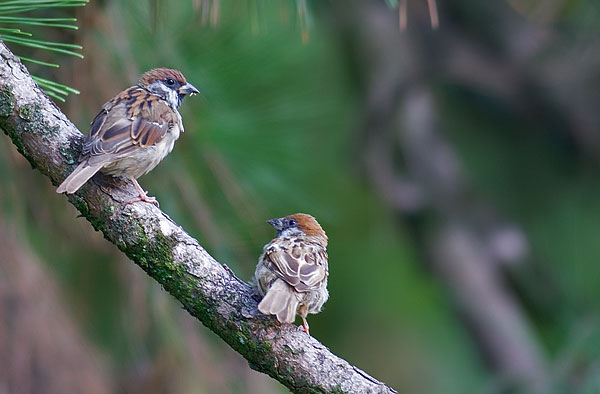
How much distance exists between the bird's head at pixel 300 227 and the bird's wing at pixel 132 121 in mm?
718

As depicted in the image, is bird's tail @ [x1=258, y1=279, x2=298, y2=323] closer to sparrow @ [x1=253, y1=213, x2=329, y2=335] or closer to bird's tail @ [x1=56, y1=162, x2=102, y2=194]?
sparrow @ [x1=253, y1=213, x2=329, y2=335]

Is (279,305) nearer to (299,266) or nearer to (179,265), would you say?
(179,265)

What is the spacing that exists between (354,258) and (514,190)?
137 cm

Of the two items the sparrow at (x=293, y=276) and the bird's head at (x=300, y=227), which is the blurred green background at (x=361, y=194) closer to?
the bird's head at (x=300, y=227)

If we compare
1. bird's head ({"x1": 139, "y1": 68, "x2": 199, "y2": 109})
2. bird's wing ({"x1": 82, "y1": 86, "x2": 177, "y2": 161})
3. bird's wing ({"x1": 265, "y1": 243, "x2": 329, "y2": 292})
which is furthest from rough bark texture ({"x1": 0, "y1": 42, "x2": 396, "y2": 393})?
bird's head ({"x1": 139, "y1": 68, "x2": 199, "y2": 109})

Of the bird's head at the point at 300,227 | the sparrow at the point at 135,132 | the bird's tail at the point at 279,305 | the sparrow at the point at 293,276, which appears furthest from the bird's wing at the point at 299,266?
the sparrow at the point at 135,132

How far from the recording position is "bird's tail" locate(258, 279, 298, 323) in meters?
2.22

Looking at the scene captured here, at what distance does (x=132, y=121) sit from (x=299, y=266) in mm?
735

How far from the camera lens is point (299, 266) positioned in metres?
2.76

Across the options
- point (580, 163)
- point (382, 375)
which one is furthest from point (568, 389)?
point (382, 375)

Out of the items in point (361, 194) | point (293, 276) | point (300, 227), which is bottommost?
point (293, 276)

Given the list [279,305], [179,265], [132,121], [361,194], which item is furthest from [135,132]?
[361,194]

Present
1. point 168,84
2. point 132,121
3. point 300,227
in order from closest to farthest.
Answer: point 132,121 → point 168,84 → point 300,227

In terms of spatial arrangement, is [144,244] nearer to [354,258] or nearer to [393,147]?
[393,147]
